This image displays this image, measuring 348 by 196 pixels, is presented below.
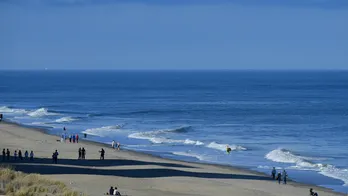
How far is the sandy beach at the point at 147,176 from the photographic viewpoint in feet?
106

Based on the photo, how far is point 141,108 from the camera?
9588 cm

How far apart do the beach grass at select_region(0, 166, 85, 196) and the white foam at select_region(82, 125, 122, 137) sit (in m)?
40.2

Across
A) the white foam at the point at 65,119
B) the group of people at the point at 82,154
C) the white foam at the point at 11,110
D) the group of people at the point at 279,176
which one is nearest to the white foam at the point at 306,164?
the group of people at the point at 279,176

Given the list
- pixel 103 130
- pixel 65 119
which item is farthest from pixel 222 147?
pixel 65 119

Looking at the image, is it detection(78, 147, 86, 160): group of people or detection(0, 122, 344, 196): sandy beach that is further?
detection(78, 147, 86, 160): group of people

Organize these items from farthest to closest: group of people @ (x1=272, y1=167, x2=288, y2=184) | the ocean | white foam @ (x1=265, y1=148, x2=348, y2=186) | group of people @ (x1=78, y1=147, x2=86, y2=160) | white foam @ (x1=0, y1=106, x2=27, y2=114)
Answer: white foam @ (x1=0, y1=106, x2=27, y2=114) → the ocean → group of people @ (x1=78, y1=147, x2=86, y2=160) → white foam @ (x1=265, y1=148, x2=348, y2=186) → group of people @ (x1=272, y1=167, x2=288, y2=184)

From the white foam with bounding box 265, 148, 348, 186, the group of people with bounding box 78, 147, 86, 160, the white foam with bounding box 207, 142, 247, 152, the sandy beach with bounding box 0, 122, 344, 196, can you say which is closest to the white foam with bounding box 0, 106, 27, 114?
the sandy beach with bounding box 0, 122, 344, 196

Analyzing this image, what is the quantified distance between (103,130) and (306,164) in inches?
1061

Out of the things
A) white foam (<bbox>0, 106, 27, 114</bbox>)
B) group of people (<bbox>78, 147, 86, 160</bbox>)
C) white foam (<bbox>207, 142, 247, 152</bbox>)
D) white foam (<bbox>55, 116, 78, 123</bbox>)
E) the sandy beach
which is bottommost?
the sandy beach

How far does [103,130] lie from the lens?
217ft

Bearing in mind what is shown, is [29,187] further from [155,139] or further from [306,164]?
[155,139]

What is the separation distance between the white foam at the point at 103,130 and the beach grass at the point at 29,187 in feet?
132

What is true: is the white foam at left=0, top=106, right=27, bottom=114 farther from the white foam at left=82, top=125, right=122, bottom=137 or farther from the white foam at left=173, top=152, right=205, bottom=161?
the white foam at left=173, top=152, right=205, bottom=161

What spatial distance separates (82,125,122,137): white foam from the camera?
209ft
